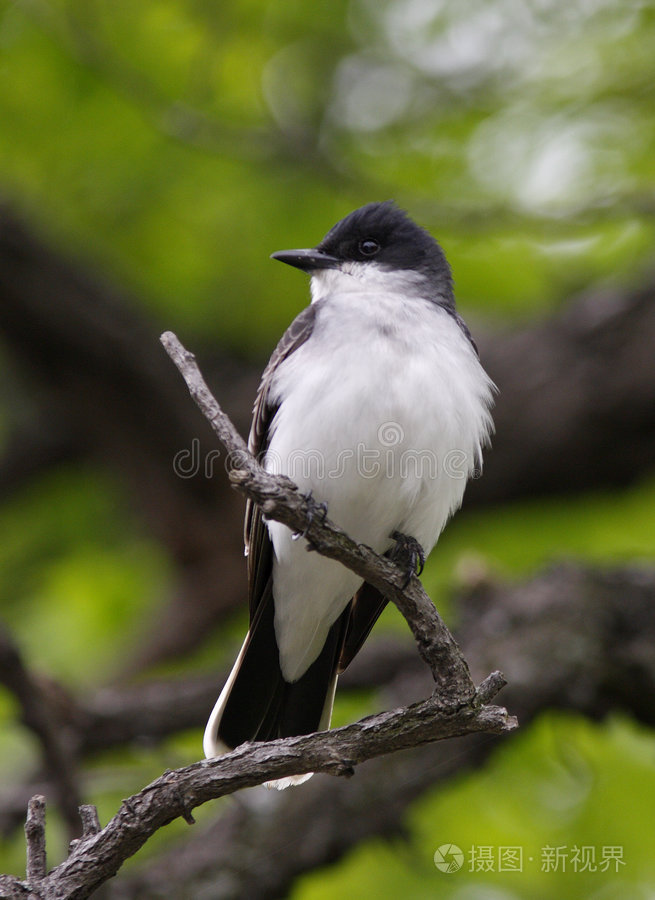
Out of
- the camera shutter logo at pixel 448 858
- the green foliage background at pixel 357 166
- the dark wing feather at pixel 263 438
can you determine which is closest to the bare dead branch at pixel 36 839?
the dark wing feather at pixel 263 438

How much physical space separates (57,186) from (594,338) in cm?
→ 328

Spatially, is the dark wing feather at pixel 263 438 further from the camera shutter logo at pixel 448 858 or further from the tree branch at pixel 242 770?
the camera shutter logo at pixel 448 858

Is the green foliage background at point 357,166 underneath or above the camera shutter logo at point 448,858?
above

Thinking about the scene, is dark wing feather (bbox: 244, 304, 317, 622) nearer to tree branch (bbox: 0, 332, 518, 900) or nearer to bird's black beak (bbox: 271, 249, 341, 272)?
bird's black beak (bbox: 271, 249, 341, 272)

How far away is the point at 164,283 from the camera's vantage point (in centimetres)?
670

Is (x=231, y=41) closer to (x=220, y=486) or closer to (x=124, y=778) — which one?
(x=220, y=486)

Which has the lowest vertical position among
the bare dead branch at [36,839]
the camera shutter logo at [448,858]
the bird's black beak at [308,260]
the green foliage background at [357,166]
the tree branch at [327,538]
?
the bare dead branch at [36,839]

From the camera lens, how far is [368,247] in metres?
4.48

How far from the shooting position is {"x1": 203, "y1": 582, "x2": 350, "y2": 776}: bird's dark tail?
3.79 meters

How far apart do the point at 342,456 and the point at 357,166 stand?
2.91 metres

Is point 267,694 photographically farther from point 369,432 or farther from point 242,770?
point 242,770

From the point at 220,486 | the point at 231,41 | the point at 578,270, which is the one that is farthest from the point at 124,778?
the point at 578,270

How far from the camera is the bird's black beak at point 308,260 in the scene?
4.18 metres

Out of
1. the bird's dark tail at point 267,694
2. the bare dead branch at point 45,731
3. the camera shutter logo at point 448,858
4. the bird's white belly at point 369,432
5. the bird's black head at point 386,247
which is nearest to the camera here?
the bird's white belly at point 369,432
